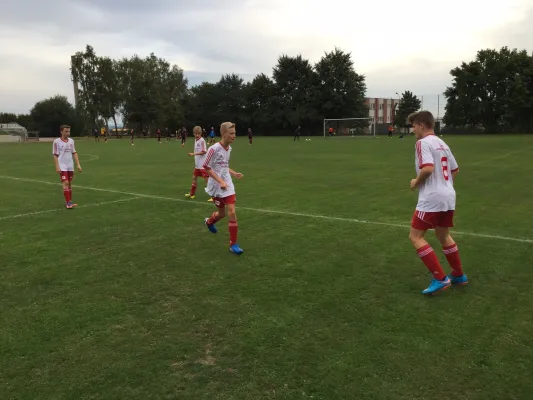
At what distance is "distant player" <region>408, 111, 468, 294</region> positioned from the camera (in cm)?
454

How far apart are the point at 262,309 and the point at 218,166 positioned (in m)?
2.85

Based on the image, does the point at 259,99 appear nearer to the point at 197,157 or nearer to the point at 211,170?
the point at 197,157

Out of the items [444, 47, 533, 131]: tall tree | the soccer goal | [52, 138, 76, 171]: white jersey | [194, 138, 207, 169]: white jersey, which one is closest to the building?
[444, 47, 533, 131]: tall tree

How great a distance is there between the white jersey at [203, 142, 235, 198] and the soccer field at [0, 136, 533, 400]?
0.89 meters

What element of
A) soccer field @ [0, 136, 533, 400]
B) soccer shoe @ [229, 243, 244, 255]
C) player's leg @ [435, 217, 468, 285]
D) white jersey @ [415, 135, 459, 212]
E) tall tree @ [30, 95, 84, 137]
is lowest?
soccer field @ [0, 136, 533, 400]

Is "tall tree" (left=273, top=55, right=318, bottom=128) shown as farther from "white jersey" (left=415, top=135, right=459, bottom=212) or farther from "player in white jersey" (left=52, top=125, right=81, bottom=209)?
"white jersey" (left=415, top=135, right=459, bottom=212)

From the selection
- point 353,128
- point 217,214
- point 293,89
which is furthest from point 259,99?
point 217,214

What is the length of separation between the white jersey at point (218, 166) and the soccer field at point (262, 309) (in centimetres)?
89

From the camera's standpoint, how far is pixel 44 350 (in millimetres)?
3670

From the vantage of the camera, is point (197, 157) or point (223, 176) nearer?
point (223, 176)

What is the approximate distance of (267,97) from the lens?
8294 cm

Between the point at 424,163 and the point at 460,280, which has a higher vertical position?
the point at 424,163

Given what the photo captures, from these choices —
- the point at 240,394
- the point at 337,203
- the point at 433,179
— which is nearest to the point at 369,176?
the point at 337,203

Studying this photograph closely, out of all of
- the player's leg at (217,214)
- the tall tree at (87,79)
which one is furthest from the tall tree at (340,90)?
the player's leg at (217,214)
